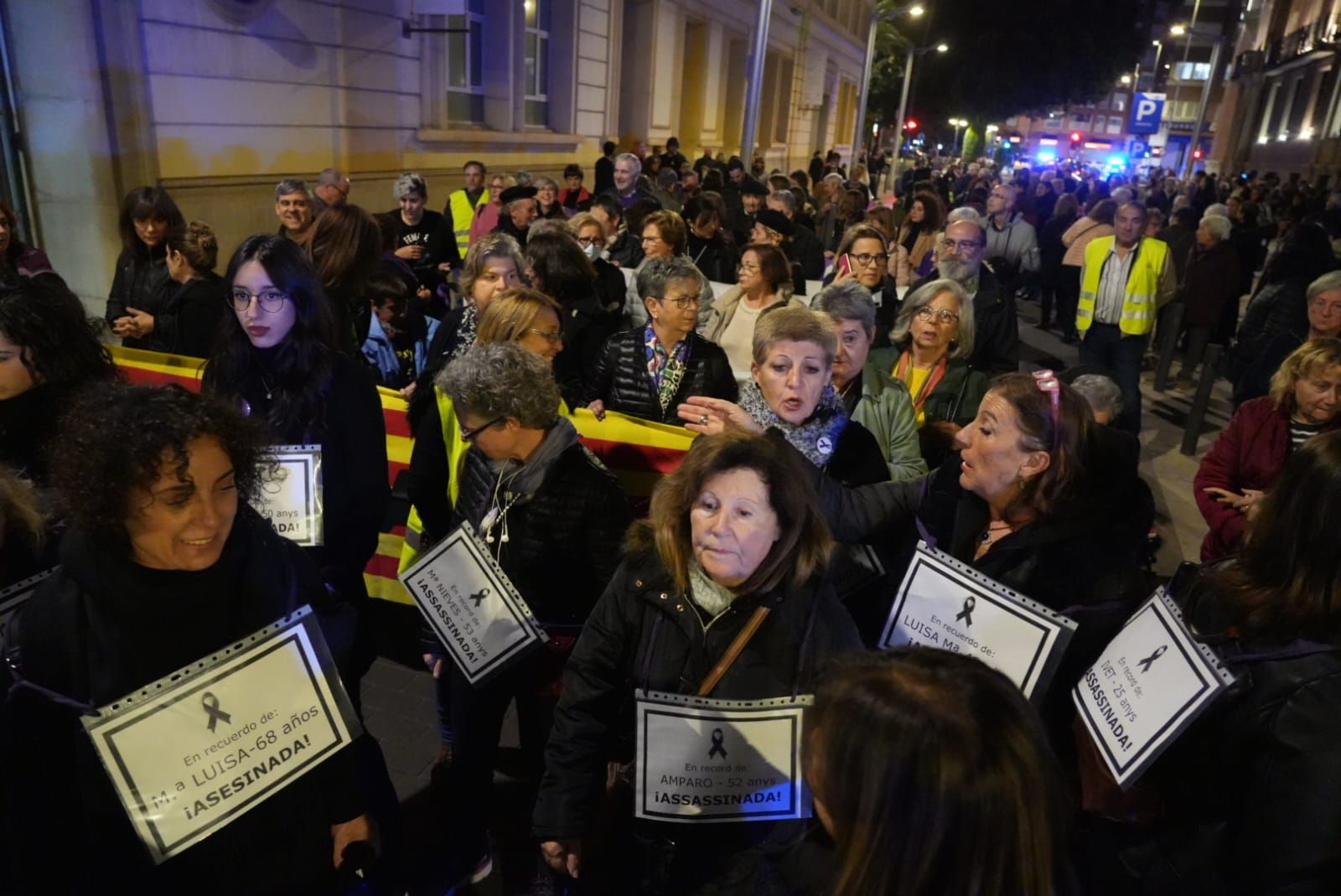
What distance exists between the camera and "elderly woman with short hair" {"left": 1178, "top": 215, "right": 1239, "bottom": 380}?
854 centimetres

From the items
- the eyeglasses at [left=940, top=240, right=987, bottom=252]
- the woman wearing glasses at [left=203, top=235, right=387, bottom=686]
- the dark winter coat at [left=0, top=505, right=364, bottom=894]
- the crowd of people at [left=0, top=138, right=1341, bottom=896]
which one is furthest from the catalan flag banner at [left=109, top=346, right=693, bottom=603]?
the eyeglasses at [left=940, top=240, right=987, bottom=252]

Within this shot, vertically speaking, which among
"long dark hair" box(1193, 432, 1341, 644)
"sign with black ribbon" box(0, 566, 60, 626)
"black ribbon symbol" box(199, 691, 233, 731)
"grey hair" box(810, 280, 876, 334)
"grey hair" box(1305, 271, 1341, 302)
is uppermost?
"grey hair" box(1305, 271, 1341, 302)

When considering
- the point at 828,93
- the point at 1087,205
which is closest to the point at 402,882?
the point at 1087,205

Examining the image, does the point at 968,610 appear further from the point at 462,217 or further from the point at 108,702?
the point at 462,217

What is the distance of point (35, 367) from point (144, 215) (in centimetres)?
238

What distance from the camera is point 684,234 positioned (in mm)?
5777

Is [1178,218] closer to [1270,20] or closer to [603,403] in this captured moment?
[603,403]

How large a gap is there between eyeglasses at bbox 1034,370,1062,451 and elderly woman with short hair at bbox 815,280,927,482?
0.85 meters

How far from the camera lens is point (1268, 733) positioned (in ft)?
5.22

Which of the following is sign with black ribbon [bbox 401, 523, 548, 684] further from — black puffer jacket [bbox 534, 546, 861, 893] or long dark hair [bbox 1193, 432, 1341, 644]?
long dark hair [bbox 1193, 432, 1341, 644]

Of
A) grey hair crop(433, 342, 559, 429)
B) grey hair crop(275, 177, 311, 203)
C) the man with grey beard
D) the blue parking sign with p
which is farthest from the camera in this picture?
the blue parking sign with p

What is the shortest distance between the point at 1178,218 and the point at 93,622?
12303 mm

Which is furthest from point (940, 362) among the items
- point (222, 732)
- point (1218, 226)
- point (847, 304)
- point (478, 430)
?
point (1218, 226)

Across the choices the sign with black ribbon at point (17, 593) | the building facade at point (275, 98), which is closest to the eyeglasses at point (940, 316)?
the sign with black ribbon at point (17, 593)
